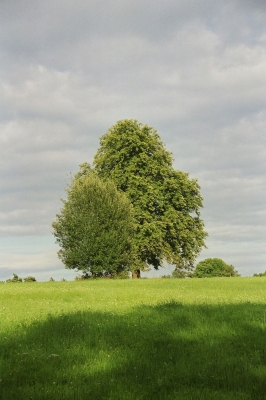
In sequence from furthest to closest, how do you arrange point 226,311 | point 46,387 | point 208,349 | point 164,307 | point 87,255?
point 87,255 < point 164,307 < point 226,311 < point 208,349 < point 46,387

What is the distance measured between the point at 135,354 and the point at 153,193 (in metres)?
46.2

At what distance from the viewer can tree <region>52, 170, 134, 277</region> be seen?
147ft

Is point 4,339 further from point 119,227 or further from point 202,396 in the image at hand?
point 119,227

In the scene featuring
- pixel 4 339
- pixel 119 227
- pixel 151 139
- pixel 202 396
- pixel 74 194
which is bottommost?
pixel 202 396

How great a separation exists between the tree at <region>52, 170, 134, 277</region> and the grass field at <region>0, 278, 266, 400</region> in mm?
28891

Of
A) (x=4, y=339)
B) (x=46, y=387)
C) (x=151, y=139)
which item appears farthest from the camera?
(x=151, y=139)

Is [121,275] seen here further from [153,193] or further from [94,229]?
[153,193]

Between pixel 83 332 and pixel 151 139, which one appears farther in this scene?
pixel 151 139

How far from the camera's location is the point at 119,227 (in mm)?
45062

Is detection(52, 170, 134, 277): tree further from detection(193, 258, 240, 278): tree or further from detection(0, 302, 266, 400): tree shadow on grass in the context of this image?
detection(193, 258, 240, 278): tree

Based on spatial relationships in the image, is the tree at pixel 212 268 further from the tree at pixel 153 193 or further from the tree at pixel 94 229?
the tree at pixel 94 229

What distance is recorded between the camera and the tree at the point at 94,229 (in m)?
44.8

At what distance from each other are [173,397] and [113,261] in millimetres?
38236

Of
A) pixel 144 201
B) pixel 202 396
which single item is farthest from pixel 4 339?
pixel 144 201
